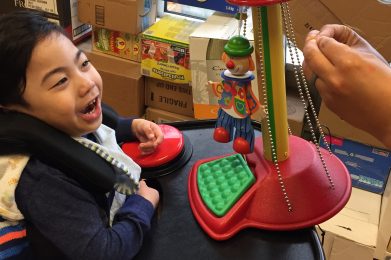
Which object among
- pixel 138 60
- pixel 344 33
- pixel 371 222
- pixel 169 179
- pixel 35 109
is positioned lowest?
pixel 371 222

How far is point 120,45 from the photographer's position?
1632 mm

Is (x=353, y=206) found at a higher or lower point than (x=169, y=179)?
lower

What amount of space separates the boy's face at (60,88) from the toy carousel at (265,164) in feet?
0.66

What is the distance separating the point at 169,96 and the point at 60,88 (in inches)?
40.2

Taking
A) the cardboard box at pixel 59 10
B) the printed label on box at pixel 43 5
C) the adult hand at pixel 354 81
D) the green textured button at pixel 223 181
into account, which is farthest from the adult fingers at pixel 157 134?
the printed label on box at pixel 43 5

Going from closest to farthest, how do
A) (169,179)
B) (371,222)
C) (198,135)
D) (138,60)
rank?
1. (169,179)
2. (198,135)
3. (371,222)
4. (138,60)

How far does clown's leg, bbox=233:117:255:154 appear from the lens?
0.68 metres

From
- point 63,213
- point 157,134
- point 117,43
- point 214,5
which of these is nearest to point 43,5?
point 117,43

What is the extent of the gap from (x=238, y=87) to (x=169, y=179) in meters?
0.25

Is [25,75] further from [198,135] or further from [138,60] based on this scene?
[138,60]

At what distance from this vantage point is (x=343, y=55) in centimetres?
60

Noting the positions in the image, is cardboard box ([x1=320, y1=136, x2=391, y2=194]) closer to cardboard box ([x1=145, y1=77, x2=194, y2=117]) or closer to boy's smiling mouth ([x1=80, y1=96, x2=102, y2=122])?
cardboard box ([x1=145, y1=77, x2=194, y2=117])

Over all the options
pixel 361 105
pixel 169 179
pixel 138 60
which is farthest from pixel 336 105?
pixel 138 60

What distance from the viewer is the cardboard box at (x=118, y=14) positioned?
1500 millimetres
